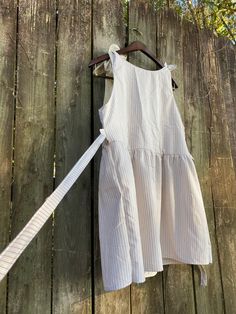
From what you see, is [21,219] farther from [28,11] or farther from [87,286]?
[28,11]

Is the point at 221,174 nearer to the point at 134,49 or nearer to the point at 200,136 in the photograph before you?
the point at 200,136

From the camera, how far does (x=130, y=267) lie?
858mm

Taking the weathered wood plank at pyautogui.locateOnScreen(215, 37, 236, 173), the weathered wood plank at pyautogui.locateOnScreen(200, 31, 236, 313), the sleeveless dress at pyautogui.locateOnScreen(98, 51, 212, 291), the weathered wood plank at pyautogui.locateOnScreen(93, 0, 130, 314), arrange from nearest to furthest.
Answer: the sleeveless dress at pyautogui.locateOnScreen(98, 51, 212, 291) < the weathered wood plank at pyautogui.locateOnScreen(93, 0, 130, 314) < the weathered wood plank at pyautogui.locateOnScreen(200, 31, 236, 313) < the weathered wood plank at pyautogui.locateOnScreen(215, 37, 236, 173)

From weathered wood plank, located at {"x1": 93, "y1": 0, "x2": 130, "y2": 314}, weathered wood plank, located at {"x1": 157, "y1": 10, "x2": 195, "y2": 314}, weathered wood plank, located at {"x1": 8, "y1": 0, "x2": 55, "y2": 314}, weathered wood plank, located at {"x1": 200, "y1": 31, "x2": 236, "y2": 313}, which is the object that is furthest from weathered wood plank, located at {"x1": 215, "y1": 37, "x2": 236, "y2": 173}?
weathered wood plank, located at {"x1": 8, "y1": 0, "x2": 55, "y2": 314}

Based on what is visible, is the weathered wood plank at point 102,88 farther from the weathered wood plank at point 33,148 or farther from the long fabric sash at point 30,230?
the long fabric sash at point 30,230

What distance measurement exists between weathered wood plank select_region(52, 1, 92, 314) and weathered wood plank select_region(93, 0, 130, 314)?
0.02m

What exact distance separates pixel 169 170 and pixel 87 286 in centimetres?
40

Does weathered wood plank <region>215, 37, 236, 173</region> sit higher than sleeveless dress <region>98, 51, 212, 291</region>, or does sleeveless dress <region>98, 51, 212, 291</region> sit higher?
weathered wood plank <region>215, 37, 236, 173</region>

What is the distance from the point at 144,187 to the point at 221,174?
1.42 feet

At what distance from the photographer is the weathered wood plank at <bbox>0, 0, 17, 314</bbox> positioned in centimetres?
90

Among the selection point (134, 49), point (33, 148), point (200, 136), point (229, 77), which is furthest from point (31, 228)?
point (229, 77)

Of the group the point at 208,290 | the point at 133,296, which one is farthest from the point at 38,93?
the point at 208,290

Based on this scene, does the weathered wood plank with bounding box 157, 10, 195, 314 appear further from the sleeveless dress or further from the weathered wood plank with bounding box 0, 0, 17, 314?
the weathered wood plank with bounding box 0, 0, 17, 314

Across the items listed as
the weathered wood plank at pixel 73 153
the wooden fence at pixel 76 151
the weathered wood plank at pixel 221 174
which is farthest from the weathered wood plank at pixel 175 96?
the weathered wood plank at pixel 73 153
